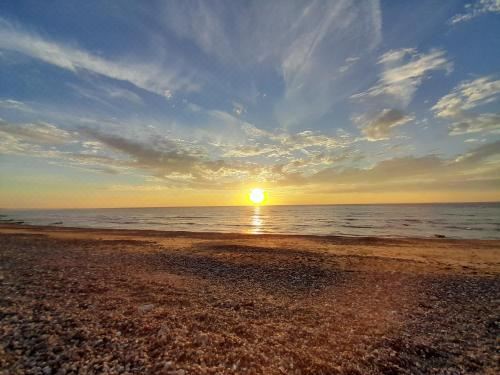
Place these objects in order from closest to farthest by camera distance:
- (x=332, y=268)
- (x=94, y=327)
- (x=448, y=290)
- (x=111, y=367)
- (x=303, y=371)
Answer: (x=111, y=367), (x=303, y=371), (x=94, y=327), (x=448, y=290), (x=332, y=268)

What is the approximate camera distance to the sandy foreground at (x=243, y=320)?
6.38 meters

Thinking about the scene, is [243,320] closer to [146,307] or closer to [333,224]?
[146,307]

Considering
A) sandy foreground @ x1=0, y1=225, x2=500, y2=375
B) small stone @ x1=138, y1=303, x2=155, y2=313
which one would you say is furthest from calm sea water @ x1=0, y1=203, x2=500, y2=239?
small stone @ x1=138, y1=303, x2=155, y2=313

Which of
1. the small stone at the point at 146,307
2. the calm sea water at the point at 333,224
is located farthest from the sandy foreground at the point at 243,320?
the calm sea water at the point at 333,224

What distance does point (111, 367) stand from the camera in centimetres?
582

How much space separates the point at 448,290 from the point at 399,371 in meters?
9.14

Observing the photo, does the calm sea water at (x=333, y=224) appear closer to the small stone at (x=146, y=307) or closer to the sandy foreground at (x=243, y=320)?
the sandy foreground at (x=243, y=320)

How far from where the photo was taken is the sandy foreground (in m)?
6.38

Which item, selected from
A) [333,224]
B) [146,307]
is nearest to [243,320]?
[146,307]

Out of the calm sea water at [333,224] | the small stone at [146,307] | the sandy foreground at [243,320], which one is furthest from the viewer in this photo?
the calm sea water at [333,224]

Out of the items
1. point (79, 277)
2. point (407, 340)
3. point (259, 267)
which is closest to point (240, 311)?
point (407, 340)

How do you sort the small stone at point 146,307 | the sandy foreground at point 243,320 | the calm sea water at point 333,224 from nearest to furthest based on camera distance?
the sandy foreground at point 243,320, the small stone at point 146,307, the calm sea water at point 333,224

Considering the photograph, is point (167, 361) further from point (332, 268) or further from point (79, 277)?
point (332, 268)

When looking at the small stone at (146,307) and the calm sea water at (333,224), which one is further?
the calm sea water at (333,224)
